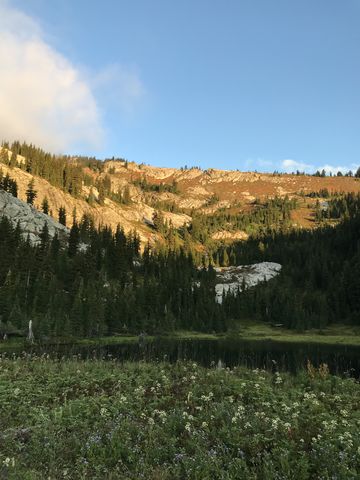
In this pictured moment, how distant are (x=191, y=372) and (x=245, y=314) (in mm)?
132299

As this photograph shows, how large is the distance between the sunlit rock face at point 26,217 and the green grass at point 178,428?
5697 inches

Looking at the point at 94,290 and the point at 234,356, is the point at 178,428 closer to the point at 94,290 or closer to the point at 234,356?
the point at 234,356

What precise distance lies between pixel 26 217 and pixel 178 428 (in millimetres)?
164791

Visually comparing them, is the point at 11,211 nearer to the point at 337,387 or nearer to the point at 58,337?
the point at 58,337

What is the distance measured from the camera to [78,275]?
127m

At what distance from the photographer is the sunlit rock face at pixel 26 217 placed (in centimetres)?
16000

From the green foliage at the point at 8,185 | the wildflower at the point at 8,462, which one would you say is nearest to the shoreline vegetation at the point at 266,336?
the wildflower at the point at 8,462

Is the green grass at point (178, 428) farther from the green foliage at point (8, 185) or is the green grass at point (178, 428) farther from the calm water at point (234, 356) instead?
the green foliage at point (8, 185)

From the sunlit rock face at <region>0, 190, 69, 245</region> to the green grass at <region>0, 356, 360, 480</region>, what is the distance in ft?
475

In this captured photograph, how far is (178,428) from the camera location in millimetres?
14891

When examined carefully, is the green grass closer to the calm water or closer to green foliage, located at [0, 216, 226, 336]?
the calm water

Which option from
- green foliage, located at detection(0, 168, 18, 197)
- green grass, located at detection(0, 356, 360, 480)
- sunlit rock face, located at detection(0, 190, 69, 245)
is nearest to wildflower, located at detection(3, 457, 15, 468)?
green grass, located at detection(0, 356, 360, 480)

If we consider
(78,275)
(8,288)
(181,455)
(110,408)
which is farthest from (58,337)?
(181,455)

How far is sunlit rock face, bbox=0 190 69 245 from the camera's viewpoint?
160 meters
